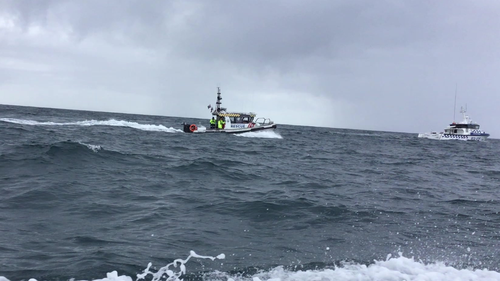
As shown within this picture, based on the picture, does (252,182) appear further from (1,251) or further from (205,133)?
(205,133)

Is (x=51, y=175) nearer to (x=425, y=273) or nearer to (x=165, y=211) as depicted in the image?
(x=165, y=211)

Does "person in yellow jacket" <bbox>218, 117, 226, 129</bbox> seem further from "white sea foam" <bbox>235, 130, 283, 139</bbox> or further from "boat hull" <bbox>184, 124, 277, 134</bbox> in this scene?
"white sea foam" <bbox>235, 130, 283, 139</bbox>

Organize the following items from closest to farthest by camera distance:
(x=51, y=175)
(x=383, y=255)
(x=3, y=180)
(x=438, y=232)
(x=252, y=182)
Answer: (x=383, y=255) → (x=438, y=232) → (x=3, y=180) → (x=51, y=175) → (x=252, y=182)

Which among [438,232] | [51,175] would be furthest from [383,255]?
[51,175]

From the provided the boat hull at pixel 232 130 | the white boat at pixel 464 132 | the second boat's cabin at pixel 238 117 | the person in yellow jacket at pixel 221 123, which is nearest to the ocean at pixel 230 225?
the boat hull at pixel 232 130

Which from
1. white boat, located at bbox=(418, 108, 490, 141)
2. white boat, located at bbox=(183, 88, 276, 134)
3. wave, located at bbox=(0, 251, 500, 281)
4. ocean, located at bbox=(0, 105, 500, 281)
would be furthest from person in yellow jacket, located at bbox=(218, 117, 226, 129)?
white boat, located at bbox=(418, 108, 490, 141)

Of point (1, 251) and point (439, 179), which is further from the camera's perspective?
point (439, 179)

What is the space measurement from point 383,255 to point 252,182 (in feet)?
24.2

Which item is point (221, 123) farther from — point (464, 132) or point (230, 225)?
point (464, 132)

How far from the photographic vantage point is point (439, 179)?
15977 millimetres

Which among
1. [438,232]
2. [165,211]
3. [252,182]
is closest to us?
[438,232]

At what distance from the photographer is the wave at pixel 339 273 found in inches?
197

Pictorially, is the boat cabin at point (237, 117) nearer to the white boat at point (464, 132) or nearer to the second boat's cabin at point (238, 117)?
the second boat's cabin at point (238, 117)

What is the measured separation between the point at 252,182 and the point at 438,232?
6.85m
